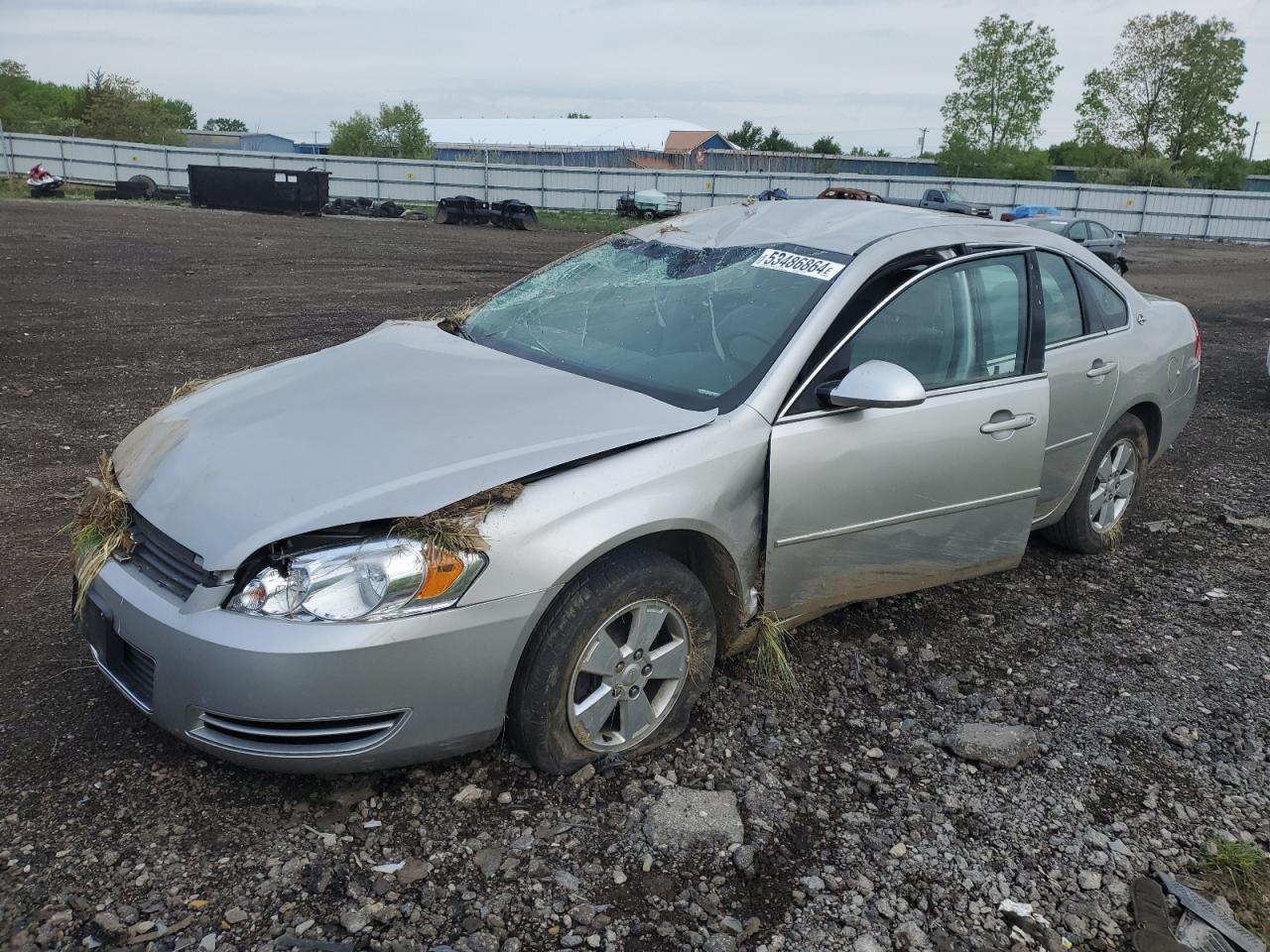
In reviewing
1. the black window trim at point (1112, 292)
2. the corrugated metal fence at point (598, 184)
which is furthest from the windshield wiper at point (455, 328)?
the corrugated metal fence at point (598, 184)

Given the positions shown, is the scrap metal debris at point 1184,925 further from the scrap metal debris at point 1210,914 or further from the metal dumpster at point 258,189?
the metal dumpster at point 258,189

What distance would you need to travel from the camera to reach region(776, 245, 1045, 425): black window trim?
327 cm

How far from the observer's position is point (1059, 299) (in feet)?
14.4

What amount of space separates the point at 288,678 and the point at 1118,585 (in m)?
3.86

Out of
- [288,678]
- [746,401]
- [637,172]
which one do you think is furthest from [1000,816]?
[637,172]

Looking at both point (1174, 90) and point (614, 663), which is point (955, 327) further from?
point (1174, 90)

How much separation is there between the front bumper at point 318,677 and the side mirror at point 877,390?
47.2 inches

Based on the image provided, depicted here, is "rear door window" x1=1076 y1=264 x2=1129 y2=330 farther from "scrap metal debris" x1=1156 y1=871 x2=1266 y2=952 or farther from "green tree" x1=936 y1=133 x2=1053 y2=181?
"green tree" x1=936 y1=133 x2=1053 y2=181

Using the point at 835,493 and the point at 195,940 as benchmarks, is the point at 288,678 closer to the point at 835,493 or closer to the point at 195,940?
the point at 195,940

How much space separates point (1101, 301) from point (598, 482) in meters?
3.07

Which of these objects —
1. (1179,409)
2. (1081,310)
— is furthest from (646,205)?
(1081,310)

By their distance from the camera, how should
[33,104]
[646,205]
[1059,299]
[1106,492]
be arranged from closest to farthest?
[1059,299]
[1106,492]
[646,205]
[33,104]

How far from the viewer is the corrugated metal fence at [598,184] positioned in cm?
3909

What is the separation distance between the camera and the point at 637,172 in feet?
130
